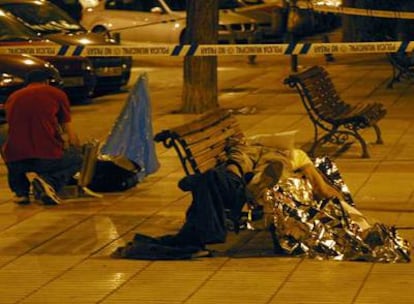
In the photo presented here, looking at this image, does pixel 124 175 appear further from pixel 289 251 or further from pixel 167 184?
pixel 289 251

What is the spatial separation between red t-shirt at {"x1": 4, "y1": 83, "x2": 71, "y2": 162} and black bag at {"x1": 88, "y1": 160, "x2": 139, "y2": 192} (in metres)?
0.54

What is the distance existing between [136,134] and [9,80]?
4.95m

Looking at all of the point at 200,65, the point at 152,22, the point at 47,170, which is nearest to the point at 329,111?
the point at 47,170

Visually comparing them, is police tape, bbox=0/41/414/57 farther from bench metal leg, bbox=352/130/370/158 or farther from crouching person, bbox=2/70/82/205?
crouching person, bbox=2/70/82/205

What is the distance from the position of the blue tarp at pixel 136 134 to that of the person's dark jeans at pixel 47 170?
1064 millimetres

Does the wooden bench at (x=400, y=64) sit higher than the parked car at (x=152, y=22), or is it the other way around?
the wooden bench at (x=400, y=64)

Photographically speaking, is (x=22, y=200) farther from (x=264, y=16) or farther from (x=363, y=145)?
(x=264, y=16)

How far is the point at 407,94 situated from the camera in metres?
20.3

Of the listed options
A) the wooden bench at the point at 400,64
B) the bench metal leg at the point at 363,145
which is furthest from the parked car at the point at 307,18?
the bench metal leg at the point at 363,145

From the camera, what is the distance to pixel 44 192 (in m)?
11.8

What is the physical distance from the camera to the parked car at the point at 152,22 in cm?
2988

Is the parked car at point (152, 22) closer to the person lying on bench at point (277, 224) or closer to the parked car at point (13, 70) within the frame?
the parked car at point (13, 70)

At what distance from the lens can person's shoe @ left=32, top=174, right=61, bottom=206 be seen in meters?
11.8

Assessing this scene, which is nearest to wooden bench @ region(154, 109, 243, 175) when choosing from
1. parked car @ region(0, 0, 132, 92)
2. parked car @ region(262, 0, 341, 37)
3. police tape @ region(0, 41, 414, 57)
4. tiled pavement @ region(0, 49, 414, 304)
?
tiled pavement @ region(0, 49, 414, 304)
